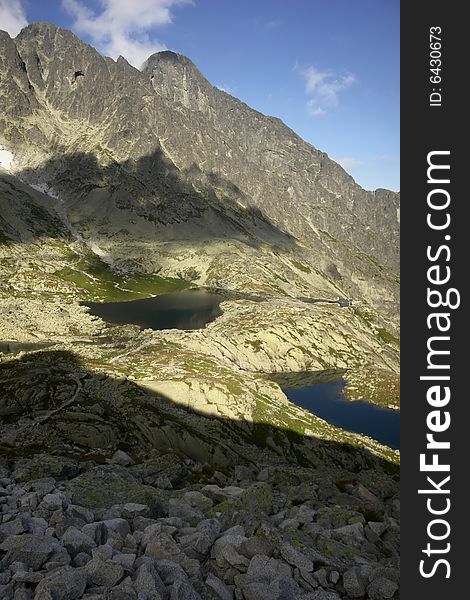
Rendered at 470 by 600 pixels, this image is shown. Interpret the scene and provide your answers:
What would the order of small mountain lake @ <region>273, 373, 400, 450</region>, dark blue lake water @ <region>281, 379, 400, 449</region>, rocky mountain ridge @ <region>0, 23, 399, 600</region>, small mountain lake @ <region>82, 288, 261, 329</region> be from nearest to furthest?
rocky mountain ridge @ <region>0, 23, 399, 600</region>
dark blue lake water @ <region>281, 379, 400, 449</region>
small mountain lake @ <region>273, 373, 400, 450</region>
small mountain lake @ <region>82, 288, 261, 329</region>

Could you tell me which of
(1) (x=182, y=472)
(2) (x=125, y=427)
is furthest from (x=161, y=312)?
(1) (x=182, y=472)

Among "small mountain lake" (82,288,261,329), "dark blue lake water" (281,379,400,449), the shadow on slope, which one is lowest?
the shadow on slope

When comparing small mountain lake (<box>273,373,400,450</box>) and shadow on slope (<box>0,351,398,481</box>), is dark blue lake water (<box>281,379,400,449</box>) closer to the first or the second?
small mountain lake (<box>273,373,400,450</box>)

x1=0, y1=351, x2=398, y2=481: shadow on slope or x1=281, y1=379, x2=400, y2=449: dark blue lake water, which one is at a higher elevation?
x1=281, y1=379, x2=400, y2=449: dark blue lake water

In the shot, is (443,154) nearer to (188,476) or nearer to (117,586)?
(117,586)

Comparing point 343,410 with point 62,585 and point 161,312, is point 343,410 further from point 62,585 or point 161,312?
point 62,585

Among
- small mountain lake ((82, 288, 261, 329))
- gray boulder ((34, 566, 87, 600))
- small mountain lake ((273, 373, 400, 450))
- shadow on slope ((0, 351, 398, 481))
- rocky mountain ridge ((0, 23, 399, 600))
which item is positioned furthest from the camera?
small mountain lake ((82, 288, 261, 329))

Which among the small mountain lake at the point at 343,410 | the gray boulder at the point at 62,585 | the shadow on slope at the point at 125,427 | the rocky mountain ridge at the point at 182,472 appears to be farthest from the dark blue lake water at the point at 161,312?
the gray boulder at the point at 62,585

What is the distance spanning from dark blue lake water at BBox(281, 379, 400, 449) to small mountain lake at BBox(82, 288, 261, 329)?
163 feet

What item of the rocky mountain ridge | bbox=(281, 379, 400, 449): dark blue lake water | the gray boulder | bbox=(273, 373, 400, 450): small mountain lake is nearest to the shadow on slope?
the rocky mountain ridge

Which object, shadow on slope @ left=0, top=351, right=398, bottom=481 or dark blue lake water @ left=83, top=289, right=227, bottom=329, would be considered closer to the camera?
shadow on slope @ left=0, top=351, right=398, bottom=481

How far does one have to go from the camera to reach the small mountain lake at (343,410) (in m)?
90.9

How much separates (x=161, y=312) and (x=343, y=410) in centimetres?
9334

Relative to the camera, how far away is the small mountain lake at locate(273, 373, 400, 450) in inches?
3578
